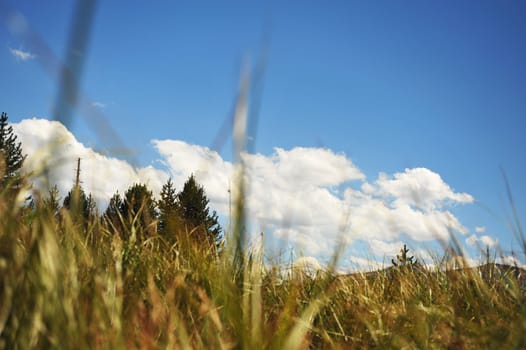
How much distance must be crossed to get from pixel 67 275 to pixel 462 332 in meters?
1.99

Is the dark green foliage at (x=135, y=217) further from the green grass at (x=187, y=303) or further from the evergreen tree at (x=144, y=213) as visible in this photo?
the green grass at (x=187, y=303)

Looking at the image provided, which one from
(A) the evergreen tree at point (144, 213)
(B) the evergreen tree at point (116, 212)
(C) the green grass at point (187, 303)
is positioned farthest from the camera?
(B) the evergreen tree at point (116, 212)

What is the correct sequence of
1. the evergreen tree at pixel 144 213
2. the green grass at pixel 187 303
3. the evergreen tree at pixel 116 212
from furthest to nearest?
the evergreen tree at pixel 116 212 → the evergreen tree at pixel 144 213 → the green grass at pixel 187 303

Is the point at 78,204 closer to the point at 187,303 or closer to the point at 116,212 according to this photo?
the point at 187,303

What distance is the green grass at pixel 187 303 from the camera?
66.3 inches

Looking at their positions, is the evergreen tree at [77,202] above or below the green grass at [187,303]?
above

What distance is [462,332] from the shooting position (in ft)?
8.50

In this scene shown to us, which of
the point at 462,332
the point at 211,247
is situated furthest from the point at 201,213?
the point at 462,332

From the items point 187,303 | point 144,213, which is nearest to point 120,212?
point 144,213

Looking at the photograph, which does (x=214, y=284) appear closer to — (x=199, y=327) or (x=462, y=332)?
(x=199, y=327)

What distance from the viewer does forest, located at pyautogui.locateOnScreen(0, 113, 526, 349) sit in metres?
1.69

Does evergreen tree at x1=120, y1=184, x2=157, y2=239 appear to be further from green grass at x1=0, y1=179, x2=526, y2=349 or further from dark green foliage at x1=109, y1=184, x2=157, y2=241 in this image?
green grass at x1=0, y1=179, x2=526, y2=349

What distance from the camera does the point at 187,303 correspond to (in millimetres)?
Result: 2533

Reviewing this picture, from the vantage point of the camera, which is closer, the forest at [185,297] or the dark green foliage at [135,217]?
the forest at [185,297]
